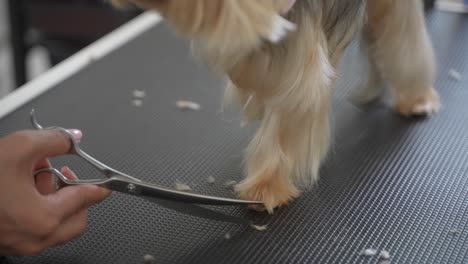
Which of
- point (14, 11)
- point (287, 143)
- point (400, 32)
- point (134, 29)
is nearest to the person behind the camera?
point (287, 143)

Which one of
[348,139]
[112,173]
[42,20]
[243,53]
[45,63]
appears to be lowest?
[45,63]

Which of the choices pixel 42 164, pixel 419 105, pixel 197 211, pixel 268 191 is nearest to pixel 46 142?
pixel 42 164

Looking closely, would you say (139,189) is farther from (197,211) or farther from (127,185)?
(197,211)

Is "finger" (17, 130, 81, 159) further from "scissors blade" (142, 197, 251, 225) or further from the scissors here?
"scissors blade" (142, 197, 251, 225)

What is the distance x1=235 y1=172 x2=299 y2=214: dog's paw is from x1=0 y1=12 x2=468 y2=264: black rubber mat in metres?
0.02

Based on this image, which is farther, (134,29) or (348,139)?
(134,29)

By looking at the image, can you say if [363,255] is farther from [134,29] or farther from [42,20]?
[42,20]

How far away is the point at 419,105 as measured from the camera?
137 cm

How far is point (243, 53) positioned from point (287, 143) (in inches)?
8.6

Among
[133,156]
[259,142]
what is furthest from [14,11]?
[259,142]

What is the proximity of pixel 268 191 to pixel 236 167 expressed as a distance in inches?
4.9

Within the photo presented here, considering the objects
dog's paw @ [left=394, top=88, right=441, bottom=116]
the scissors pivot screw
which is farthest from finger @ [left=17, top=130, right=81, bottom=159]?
dog's paw @ [left=394, top=88, right=441, bottom=116]

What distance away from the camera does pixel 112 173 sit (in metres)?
0.93

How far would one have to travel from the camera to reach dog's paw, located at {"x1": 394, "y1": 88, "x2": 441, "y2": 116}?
1362 mm
